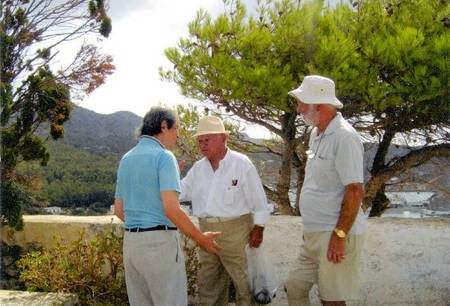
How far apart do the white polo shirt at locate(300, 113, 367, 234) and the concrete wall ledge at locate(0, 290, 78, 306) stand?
1.56 metres

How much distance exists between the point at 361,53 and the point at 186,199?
268cm

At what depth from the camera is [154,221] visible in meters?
2.50

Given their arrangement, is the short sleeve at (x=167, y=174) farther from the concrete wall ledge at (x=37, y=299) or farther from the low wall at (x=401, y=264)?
the low wall at (x=401, y=264)

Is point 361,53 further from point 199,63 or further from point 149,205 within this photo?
point 149,205

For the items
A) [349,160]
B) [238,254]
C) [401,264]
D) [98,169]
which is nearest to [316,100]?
[349,160]

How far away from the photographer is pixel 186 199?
12.0 ft

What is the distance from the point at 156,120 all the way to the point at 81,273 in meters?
1.46

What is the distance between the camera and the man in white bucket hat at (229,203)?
10.9ft

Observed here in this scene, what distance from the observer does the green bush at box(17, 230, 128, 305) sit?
3.28 m

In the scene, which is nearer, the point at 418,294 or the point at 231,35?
the point at 418,294

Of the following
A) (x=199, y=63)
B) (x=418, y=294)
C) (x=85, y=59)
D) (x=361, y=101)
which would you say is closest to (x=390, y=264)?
(x=418, y=294)

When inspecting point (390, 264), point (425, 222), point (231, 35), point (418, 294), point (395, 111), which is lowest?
point (418, 294)

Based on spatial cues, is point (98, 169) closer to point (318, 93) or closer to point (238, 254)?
point (238, 254)

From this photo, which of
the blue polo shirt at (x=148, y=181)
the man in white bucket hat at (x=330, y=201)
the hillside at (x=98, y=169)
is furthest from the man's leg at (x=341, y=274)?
the hillside at (x=98, y=169)
